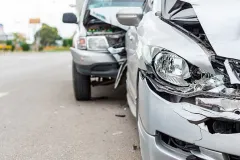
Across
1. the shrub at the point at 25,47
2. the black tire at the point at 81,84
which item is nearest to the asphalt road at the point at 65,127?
the black tire at the point at 81,84

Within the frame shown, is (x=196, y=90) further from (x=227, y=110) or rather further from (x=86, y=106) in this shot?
(x=86, y=106)

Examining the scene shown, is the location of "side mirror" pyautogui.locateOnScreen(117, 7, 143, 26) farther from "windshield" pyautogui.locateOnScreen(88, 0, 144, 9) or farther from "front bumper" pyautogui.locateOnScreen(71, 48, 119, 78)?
"windshield" pyautogui.locateOnScreen(88, 0, 144, 9)

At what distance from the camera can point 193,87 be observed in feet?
8.10

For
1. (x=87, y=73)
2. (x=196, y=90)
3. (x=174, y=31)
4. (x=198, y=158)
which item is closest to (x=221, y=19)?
(x=174, y=31)

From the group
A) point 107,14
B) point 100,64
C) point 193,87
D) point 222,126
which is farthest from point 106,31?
point 222,126

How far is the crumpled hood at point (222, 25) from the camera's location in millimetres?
2441

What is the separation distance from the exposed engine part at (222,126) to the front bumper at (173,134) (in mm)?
34

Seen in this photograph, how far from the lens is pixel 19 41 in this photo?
8425 centimetres

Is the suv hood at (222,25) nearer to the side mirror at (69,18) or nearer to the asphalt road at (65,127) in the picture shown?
the asphalt road at (65,127)

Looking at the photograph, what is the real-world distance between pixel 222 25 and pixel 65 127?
311cm

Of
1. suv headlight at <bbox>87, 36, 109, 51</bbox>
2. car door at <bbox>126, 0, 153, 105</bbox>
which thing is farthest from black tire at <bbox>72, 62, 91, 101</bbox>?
car door at <bbox>126, 0, 153, 105</bbox>

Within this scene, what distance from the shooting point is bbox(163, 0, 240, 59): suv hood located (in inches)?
96.1

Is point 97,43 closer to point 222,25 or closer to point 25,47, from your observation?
point 222,25

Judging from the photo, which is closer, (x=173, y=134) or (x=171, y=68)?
(x=173, y=134)
